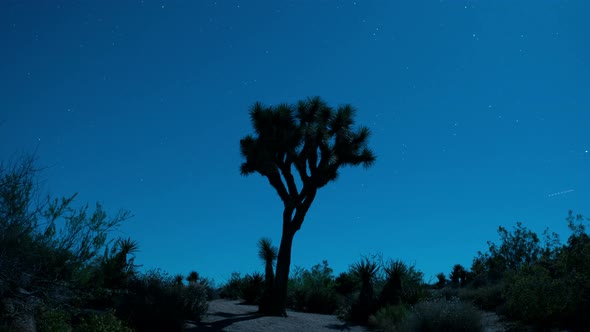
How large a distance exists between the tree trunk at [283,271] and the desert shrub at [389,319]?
→ 11.6ft

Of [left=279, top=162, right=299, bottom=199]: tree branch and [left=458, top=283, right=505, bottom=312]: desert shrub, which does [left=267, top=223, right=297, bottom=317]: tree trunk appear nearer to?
[left=279, top=162, right=299, bottom=199]: tree branch

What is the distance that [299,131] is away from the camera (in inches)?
883

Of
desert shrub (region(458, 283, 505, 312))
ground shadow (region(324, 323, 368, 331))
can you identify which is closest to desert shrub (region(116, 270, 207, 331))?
ground shadow (region(324, 323, 368, 331))

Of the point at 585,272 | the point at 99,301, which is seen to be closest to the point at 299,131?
the point at 99,301

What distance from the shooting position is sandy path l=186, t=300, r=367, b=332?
17.4 m

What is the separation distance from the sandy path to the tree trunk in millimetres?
734

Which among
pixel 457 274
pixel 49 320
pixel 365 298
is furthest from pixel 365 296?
pixel 457 274

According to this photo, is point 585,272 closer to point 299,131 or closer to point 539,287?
point 539,287

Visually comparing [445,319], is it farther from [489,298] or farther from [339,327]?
[489,298]

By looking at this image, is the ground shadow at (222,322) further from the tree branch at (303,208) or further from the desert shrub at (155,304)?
the tree branch at (303,208)

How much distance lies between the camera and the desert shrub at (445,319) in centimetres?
1370

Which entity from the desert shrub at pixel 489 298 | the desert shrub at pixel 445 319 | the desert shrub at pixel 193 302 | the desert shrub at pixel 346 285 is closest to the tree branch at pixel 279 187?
the desert shrub at pixel 193 302

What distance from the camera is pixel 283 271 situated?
22391mm

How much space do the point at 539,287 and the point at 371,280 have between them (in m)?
8.61
